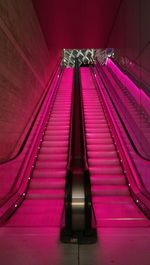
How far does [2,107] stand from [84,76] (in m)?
10.7

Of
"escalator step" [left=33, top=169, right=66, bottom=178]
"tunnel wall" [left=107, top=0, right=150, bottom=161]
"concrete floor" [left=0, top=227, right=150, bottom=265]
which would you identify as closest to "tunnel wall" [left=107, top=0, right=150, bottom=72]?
"tunnel wall" [left=107, top=0, right=150, bottom=161]

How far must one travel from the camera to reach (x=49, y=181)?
5.26 metres

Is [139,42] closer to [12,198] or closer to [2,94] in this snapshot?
[2,94]

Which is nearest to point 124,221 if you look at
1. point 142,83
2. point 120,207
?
point 120,207

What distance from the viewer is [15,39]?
5449mm

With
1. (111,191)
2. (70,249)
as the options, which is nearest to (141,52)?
(111,191)

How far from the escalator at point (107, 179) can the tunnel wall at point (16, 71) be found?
1.58 metres

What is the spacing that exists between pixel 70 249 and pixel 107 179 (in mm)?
2700

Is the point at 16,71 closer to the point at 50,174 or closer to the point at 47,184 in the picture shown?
the point at 50,174

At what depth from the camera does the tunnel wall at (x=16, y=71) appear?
4.54 metres

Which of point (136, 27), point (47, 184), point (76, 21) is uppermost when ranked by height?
point (76, 21)

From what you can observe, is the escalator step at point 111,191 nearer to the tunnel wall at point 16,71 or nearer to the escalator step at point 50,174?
the escalator step at point 50,174

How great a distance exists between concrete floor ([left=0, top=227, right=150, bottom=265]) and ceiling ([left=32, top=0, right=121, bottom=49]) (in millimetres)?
6367

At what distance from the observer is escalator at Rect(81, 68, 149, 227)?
3860 mm
